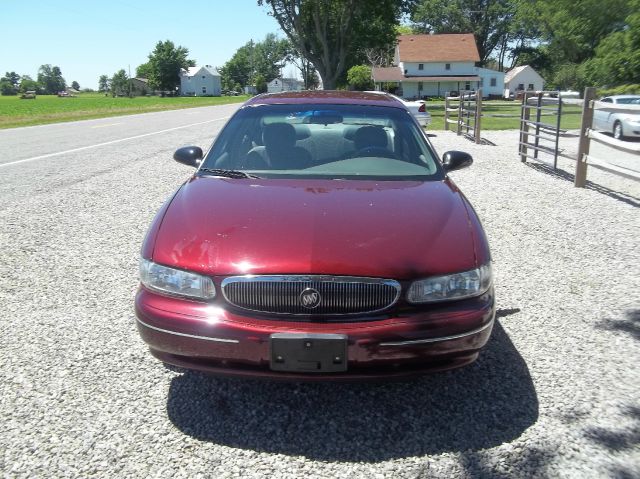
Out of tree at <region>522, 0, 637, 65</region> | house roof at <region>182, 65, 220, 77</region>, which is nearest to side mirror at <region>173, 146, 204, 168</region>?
tree at <region>522, 0, 637, 65</region>

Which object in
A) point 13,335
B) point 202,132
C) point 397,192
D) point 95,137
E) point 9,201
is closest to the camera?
point 397,192

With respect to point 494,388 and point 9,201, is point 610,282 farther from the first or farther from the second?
point 9,201

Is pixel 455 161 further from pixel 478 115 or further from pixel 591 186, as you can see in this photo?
pixel 478 115

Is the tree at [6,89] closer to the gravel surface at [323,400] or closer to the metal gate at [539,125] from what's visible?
the metal gate at [539,125]

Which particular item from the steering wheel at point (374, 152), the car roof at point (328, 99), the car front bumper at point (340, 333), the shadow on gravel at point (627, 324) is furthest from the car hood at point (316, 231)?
the shadow on gravel at point (627, 324)

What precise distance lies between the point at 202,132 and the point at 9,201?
1245 cm

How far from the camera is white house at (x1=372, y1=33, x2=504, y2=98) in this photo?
2945 inches

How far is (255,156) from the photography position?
13.6 feet

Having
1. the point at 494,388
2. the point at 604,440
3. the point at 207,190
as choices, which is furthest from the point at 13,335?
the point at 604,440

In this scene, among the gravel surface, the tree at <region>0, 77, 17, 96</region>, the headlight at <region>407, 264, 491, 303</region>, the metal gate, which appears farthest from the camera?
the tree at <region>0, 77, 17, 96</region>

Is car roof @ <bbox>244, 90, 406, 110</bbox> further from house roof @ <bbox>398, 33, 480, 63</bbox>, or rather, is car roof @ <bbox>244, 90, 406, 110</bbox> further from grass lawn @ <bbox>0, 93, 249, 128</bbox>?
house roof @ <bbox>398, 33, 480, 63</bbox>

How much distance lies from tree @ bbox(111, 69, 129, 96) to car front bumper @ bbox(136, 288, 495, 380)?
14667cm

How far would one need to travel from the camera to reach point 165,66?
133 m

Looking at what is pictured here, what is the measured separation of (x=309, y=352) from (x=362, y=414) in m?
0.63
